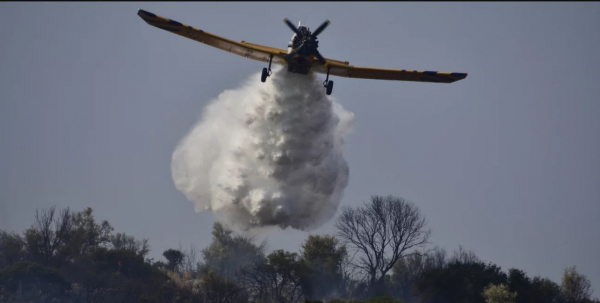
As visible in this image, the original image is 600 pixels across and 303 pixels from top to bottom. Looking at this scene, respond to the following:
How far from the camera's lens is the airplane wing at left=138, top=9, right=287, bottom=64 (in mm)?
44406

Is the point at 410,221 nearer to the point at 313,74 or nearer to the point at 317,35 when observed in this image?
the point at 313,74

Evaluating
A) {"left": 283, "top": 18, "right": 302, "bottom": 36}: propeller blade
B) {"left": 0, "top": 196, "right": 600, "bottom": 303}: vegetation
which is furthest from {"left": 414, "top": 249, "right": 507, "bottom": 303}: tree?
{"left": 283, "top": 18, "right": 302, "bottom": 36}: propeller blade

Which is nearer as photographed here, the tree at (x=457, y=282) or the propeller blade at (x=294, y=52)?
the propeller blade at (x=294, y=52)

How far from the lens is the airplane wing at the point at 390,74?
152 feet

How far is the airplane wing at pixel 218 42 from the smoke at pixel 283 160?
93.7 inches

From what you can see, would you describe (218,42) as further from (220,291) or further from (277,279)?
(277,279)

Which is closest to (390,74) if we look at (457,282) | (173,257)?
(457,282)

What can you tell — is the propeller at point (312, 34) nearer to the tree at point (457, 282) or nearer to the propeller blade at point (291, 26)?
the propeller blade at point (291, 26)

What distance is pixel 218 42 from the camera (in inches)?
1796

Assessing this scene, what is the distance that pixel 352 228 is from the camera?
62.2 metres

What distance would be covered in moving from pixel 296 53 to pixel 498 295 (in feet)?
65.7

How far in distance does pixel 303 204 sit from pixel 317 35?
9.85 m

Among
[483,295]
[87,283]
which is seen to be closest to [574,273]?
[483,295]

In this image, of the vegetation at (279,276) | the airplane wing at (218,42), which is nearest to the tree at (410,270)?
the vegetation at (279,276)
